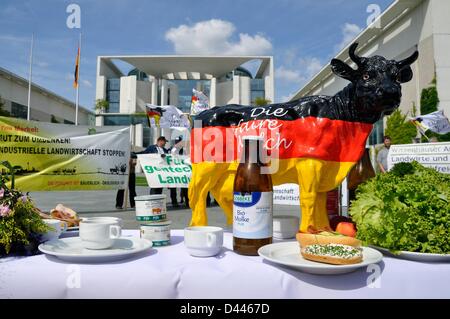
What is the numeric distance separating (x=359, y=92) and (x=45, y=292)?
4.56 ft

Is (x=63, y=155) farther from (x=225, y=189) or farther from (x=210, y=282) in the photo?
(x=210, y=282)

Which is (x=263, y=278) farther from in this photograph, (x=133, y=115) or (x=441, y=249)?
(x=133, y=115)

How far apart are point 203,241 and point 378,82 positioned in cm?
95

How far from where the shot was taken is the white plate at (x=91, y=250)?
108 cm

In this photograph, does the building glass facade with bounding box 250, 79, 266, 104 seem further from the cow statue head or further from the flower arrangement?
the flower arrangement

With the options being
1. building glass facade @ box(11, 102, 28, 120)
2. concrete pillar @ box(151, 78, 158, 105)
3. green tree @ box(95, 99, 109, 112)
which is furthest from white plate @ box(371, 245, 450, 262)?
green tree @ box(95, 99, 109, 112)

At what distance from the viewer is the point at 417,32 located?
16750 millimetres

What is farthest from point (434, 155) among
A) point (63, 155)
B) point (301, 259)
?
point (63, 155)

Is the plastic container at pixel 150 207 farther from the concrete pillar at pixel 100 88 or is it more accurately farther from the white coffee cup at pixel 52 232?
the concrete pillar at pixel 100 88

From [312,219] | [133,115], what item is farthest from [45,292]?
[133,115]

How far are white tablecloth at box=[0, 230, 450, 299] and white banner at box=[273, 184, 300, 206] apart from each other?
5.37 meters

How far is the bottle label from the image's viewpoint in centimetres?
113

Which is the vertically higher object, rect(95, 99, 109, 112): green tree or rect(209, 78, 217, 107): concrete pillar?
rect(209, 78, 217, 107): concrete pillar

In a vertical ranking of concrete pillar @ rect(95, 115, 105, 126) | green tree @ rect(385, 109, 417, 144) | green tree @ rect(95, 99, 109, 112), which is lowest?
green tree @ rect(385, 109, 417, 144)
